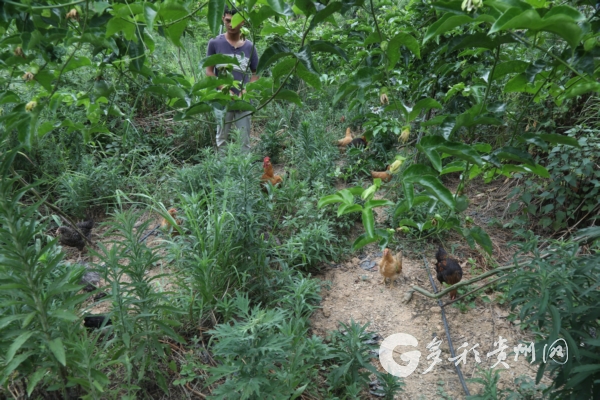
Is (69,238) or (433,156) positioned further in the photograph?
(69,238)

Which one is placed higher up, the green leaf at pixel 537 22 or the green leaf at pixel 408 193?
the green leaf at pixel 537 22

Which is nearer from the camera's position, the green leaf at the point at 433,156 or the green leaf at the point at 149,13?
the green leaf at the point at 149,13

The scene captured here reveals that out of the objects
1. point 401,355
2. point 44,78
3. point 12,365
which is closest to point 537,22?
point 44,78

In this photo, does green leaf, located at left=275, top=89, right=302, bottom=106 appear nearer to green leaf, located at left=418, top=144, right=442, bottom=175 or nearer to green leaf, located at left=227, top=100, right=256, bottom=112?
green leaf, located at left=227, top=100, right=256, bottom=112

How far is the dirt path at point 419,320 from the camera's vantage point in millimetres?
2054

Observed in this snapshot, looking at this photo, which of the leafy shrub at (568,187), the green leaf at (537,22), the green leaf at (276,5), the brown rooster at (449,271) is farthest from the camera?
the leafy shrub at (568,187)

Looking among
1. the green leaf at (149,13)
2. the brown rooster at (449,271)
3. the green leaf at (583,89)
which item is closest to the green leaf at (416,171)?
the green leaf at (583,89)

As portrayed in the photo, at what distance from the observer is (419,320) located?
2471 millimetres

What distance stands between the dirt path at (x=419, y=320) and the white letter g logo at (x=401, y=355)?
3 cm

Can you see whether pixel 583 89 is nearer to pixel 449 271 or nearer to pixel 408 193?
pixel 408 193

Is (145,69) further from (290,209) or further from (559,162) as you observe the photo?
(559,162)

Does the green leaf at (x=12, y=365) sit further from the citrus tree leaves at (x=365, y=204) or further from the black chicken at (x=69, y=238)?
the black chicken at (x=69, y=238)

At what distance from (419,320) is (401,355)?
0.33 meters

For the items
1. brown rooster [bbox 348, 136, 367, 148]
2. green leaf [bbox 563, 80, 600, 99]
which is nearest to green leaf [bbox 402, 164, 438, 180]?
green leaf [bbox 563, 80, 600, 99]
